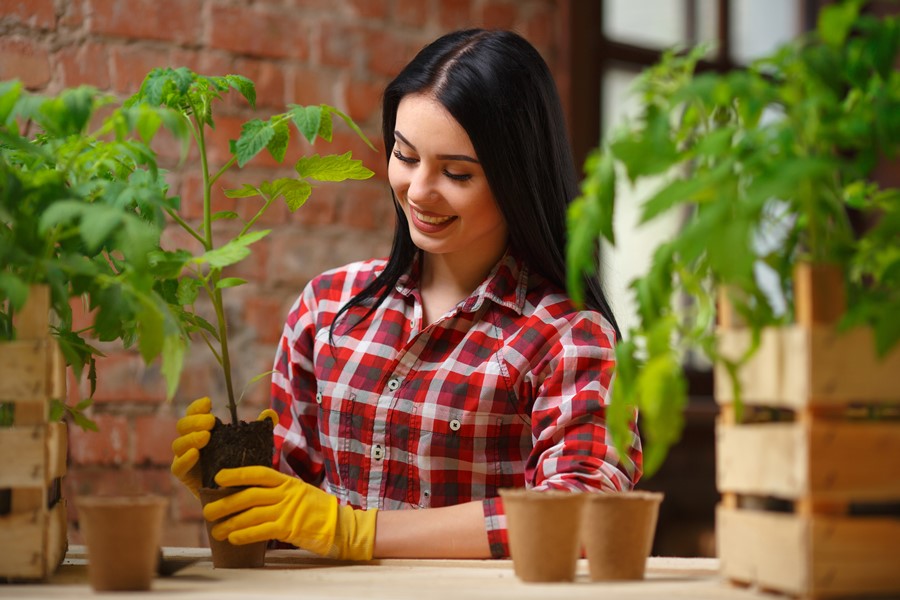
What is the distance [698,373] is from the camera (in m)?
2.85

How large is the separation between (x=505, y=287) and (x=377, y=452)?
0.28 metres

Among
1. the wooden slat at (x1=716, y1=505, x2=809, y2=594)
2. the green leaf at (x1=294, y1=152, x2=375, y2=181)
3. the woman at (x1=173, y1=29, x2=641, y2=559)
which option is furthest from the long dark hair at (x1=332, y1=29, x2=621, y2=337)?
the wooden slat at (x1=716, y1=505, x2=809, y2=594)

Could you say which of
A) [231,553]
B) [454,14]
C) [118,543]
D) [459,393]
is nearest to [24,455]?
[118,543]

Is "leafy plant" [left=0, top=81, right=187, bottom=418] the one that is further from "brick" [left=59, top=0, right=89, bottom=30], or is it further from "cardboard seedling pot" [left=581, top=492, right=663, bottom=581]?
"brick" [left=59, top=0, right=89, bottom=30]

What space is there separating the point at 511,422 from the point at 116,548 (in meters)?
0.63

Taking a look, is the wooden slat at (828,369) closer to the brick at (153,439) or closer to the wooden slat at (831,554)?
the wooden slat at (831,554)

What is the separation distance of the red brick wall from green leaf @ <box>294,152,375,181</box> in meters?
0.81

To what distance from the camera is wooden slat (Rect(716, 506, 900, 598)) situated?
844 mm

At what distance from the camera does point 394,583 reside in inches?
40.0

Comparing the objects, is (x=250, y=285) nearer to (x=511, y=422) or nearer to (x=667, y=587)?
(x=511, y=422)

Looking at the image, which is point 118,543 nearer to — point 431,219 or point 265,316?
point 431,219

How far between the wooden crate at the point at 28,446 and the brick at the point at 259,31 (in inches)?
45.6

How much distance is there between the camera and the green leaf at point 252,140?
117cm

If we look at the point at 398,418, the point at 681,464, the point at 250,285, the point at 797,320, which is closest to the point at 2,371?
the point at 398,418
